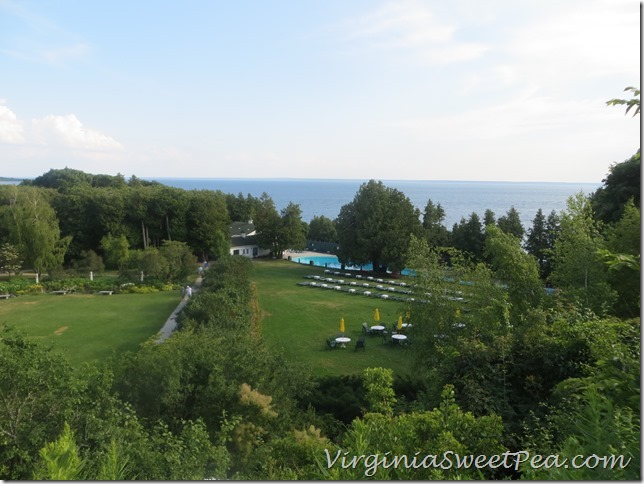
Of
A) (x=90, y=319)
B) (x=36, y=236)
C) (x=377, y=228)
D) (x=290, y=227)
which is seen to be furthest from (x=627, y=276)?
(x=36, y=236)

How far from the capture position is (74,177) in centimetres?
5838

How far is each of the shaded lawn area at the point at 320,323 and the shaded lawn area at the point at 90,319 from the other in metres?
5.48

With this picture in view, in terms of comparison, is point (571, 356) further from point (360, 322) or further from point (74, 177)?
point (74, 177)

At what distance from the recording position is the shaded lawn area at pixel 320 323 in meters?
15.8

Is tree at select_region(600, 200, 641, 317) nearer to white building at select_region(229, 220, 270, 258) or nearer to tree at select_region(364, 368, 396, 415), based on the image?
tree at select_region(364, 368, 396, 415)

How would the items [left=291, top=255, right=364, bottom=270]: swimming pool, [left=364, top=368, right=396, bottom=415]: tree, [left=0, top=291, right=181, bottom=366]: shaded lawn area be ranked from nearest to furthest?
[left=364, top=368, right=396, bottom=415]: tree
[left=0, top=291, right=181, bottom=366]: shaded lawn area
[left=291, top=255, right=364, bottom=270]: swimming pool

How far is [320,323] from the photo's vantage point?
2114 centimetres

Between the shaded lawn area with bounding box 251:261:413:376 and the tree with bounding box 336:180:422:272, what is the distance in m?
5.03

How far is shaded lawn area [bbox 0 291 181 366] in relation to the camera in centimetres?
1748

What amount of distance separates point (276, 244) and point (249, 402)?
33.5 m

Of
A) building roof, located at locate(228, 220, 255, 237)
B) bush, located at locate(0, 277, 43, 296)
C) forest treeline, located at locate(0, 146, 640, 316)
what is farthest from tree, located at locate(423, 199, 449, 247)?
bush, located at locate(0, 277, 43, 296)

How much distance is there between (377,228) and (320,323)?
14.1m

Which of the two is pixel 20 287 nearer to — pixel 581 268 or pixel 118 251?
pixel 118 251

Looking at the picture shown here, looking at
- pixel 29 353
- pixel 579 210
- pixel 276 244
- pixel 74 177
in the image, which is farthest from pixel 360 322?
pixel 74 177
